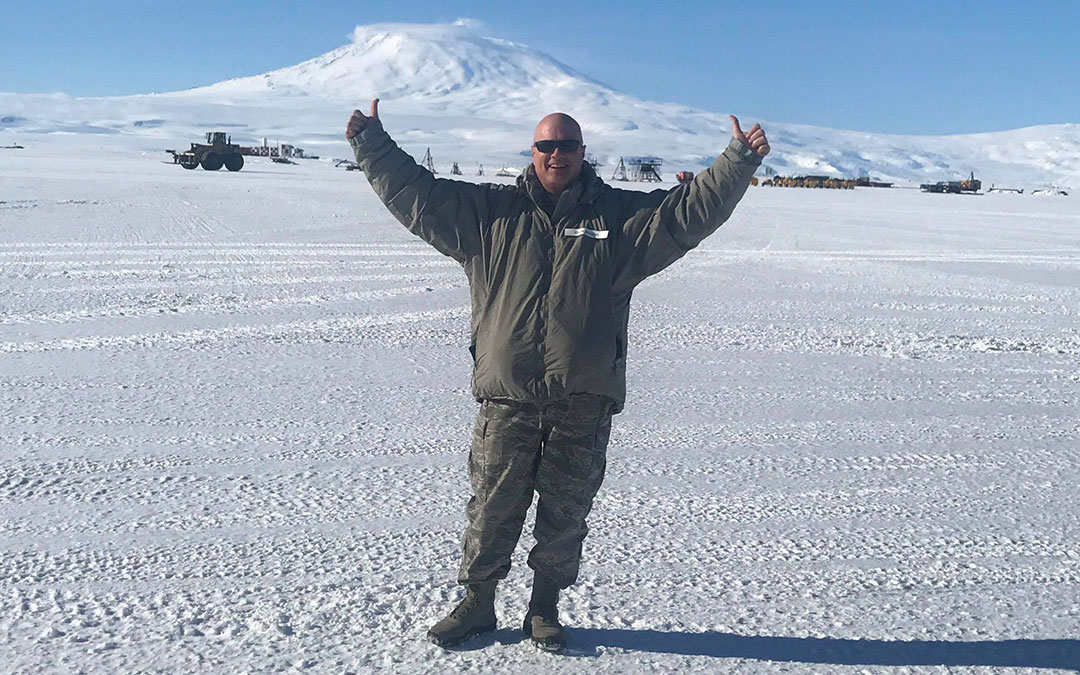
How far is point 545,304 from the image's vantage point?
2607 mm

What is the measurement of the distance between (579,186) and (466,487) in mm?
1570

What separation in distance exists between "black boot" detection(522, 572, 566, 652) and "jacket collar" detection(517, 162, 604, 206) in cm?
101

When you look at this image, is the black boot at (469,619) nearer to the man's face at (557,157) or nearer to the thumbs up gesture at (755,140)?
the man's face at (557,157)

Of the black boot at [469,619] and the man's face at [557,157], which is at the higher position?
the man's face at [557,157]

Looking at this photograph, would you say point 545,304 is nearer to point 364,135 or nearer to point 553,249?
point 553,249

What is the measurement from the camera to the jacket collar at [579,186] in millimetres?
2633

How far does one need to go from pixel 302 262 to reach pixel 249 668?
7787 mm

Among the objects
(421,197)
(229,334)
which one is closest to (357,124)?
(421,197)

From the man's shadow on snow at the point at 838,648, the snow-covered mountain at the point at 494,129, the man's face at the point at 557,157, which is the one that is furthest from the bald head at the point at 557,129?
the snow-covered mountain at the point at 494,129

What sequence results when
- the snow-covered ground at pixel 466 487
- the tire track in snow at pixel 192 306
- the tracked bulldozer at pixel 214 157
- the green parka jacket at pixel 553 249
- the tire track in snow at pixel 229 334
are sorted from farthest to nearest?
the tracked bulldozer at pixel 214 157 → the tire track in snow at pixel 192 306 → the tire track in snow at pixel 229 334 → the snow-covered ground at pixel 466 487 → the green parka jacket at pixel 553 249

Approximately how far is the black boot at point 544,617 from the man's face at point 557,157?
1.05 m

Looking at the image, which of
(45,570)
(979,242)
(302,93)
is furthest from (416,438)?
(302,93)

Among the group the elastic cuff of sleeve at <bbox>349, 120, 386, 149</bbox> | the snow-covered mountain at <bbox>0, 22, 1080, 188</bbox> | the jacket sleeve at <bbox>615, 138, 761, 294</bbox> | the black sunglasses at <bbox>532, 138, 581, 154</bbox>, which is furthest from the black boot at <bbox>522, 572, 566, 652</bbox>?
the snow-covered mountain at <bbox>0, 22, 1080, 188</bbox>

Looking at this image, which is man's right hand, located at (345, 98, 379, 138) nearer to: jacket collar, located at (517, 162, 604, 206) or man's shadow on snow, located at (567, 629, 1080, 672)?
jacket collar, located at (517, 162, 604, 206)
